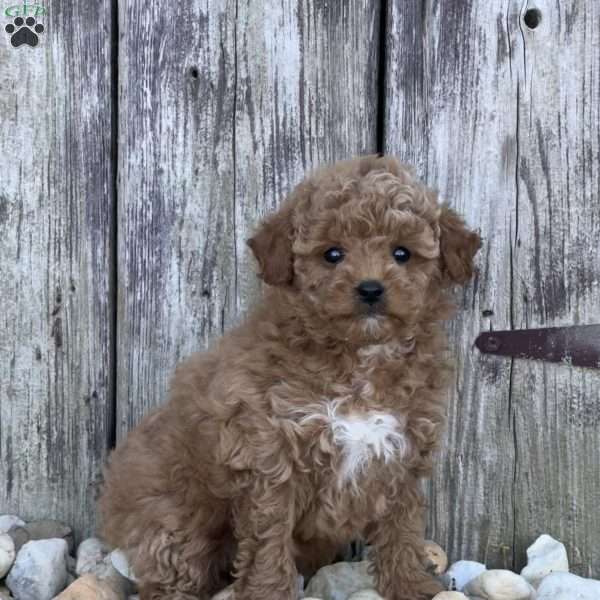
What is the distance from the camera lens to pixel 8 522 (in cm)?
411

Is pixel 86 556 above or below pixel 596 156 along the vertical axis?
below

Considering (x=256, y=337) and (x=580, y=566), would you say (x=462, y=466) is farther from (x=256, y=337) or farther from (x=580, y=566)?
(x=256, y=337)

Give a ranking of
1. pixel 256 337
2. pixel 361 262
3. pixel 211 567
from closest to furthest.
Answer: pixel 361 262 < pixel 256 337 < pixel 211 567

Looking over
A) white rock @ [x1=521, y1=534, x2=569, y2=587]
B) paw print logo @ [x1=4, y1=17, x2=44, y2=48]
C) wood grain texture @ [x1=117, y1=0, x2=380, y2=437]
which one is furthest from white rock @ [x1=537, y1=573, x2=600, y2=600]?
paw print logo @ [x1=4, y1=17, x2=44, y2=48]

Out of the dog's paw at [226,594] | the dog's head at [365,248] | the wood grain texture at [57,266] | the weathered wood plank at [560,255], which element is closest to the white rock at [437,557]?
the weathered wood plank at [560,255]

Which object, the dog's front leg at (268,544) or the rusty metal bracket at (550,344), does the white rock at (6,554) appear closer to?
the dog's front leg at (268,544)

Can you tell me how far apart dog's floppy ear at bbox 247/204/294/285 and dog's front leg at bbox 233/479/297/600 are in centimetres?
74

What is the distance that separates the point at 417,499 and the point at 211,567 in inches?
34.9

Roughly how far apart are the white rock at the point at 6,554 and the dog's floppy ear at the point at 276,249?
1.67 m

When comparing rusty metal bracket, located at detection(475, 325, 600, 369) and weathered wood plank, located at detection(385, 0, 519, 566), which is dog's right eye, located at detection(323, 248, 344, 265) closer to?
weathered wood plank, located at detection(385, 0, 519, 566)

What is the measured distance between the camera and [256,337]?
3.36 metres

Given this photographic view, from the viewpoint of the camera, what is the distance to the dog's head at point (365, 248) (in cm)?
304

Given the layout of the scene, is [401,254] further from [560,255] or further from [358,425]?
[560,255]

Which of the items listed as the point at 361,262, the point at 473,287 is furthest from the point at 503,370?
the point at 361,262
